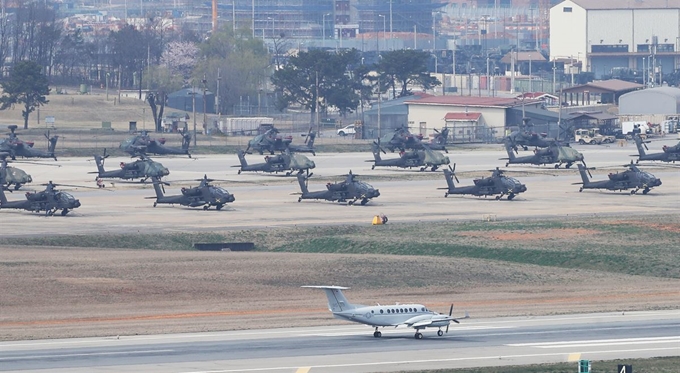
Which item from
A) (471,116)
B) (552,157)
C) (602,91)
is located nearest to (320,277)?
(552,157)

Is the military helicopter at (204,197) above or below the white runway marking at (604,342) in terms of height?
above

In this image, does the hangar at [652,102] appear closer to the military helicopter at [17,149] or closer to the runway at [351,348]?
the military helicopter at [17,149]

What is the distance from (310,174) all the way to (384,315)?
2184 inches

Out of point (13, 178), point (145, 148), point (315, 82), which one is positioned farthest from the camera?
point (315, 82)

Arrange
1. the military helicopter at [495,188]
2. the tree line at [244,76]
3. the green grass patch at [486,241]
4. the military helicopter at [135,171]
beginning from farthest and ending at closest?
1. the tree line at [244,76]
2. the military helicopter at [135,171]
3. the military helicopter at [495,188]
4. the green grass patch at [486,241]

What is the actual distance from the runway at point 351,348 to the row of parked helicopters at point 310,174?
3364 centimetres

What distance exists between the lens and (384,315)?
138 feet

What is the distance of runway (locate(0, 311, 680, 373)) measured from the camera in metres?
38.0

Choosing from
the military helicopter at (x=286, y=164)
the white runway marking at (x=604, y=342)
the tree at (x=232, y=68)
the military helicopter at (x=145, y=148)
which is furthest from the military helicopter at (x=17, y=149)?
the white runway marking at (x=604, y=342)

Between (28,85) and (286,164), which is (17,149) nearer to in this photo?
(286,164)

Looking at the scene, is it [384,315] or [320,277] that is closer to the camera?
[384,315]

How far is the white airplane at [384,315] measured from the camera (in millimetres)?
41781

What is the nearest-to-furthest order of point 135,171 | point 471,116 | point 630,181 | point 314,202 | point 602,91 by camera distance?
point 314,202, point 630,181, point 135,171, point 471,116, point 602,91

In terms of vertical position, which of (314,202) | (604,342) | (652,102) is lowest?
(604,342)
